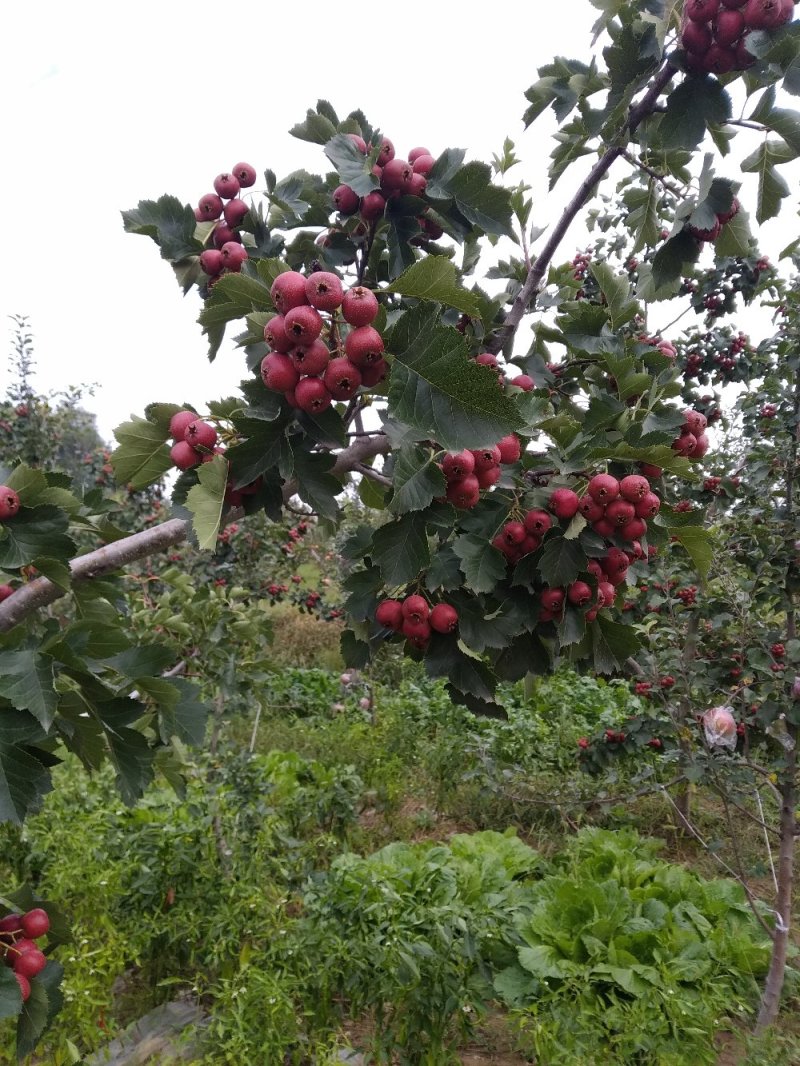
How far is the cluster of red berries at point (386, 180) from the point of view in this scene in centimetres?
133

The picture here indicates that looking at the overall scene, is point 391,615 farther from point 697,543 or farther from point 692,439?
point 692,439

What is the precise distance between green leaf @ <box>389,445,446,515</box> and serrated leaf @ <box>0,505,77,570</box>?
59 centimetres

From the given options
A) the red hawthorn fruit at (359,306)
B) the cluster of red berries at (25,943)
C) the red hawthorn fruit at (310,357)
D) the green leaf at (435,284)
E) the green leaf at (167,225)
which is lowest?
the cluster of red berries at (25,943)

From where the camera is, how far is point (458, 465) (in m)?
1.12

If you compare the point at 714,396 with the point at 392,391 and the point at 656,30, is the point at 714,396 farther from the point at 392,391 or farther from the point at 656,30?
the point at 392,391

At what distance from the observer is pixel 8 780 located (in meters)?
1.09

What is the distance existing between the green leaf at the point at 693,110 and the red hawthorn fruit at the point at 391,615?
3.15ft

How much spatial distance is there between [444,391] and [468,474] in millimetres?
240

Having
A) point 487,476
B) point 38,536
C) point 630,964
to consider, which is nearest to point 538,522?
point 487,476

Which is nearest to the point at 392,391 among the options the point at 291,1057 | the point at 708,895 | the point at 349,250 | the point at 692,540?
the point at 349,250

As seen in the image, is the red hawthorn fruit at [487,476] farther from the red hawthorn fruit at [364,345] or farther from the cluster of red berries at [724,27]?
the cluster of red berries at [724,27]

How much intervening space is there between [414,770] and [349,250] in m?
4.78

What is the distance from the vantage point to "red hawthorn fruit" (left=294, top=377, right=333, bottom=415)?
991mm

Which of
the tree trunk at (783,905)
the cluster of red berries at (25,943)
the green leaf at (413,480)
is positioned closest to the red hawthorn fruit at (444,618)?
the green leaf at (413,480)
